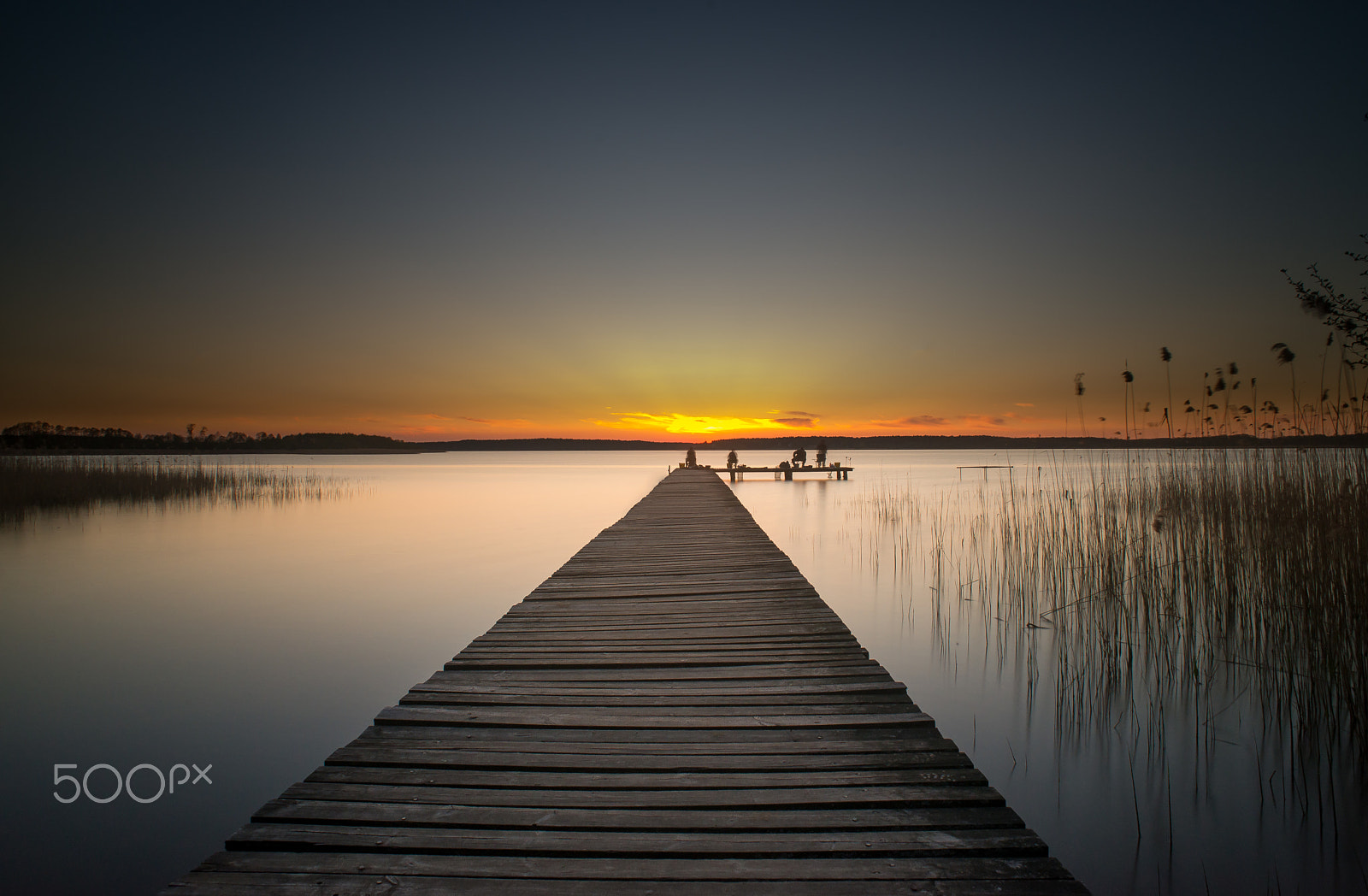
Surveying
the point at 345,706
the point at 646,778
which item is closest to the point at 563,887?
the point at 646,778

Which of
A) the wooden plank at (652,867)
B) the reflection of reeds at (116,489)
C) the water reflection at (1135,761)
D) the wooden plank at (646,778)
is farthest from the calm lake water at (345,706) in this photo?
the reflection of reeds at (116,489)

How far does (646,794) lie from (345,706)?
13.9ft

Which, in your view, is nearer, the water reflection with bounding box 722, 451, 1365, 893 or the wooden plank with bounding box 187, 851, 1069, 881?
the wooden plank with bounding box 187, 851, 1069, 881

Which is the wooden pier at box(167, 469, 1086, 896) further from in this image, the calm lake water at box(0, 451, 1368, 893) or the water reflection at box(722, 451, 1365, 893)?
the calm lake water at box(0, 451, 1368, 893)

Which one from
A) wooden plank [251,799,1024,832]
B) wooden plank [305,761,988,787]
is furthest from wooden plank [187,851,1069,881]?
wooden plank [305,761,988,787]

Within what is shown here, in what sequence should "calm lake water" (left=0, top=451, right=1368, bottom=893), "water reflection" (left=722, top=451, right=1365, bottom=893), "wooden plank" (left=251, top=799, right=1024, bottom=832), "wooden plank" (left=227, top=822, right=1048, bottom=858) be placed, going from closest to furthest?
"wooden plank" (left=227, top=822, right=1048, bottom=858)
"wooden plank" (left=251, top=799, right=1024, bottom=832)
"water reflection" (left=722, top=451, right=1365, bottom=893)
"calm lake water" (left=0, top=451, right=1368, bottom=893)

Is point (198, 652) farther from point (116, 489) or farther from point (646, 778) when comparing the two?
point (116, 489)

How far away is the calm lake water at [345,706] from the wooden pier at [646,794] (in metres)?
1.53

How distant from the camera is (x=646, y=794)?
92.0 inches

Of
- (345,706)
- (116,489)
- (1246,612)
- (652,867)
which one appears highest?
(116,489)

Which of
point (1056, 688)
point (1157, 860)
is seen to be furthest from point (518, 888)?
point (1056, 688)

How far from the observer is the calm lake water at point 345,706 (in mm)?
3461

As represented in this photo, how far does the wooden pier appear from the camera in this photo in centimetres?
193

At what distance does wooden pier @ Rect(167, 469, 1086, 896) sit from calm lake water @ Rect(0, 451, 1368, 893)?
1529 mm
